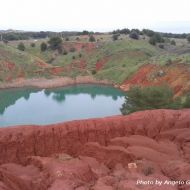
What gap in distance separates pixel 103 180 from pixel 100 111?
36.5 metres

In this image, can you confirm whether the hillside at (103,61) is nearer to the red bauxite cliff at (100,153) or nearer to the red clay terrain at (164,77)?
the red clay terrain at (164,77)

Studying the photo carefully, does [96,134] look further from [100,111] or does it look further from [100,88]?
[100,88]

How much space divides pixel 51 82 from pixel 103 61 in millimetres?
17988

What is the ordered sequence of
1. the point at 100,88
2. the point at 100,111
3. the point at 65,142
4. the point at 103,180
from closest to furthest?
the point at 103,180 < the point at 65,142 < the point at 100,111 < the point at 100,88

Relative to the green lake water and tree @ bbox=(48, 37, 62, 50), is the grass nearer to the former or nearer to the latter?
tree @ bbox=(48, 37, 62, 50)

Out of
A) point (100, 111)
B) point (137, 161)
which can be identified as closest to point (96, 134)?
point (137, 161)

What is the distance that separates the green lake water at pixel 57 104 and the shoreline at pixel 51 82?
284 centimetres

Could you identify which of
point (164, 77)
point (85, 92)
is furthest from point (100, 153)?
point (85, 92)

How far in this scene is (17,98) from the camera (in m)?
66.1

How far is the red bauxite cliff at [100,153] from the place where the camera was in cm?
1484

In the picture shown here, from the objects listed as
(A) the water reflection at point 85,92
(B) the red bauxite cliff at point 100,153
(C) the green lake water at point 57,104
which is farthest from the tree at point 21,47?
(B) the red bauxite cliff at point 100,153

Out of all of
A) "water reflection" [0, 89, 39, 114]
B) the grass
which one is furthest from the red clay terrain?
"water reflection" [0, 89, 39, 114]

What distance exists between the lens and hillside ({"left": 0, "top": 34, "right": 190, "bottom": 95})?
73.3m

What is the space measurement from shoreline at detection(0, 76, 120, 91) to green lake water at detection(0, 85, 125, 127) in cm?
284
